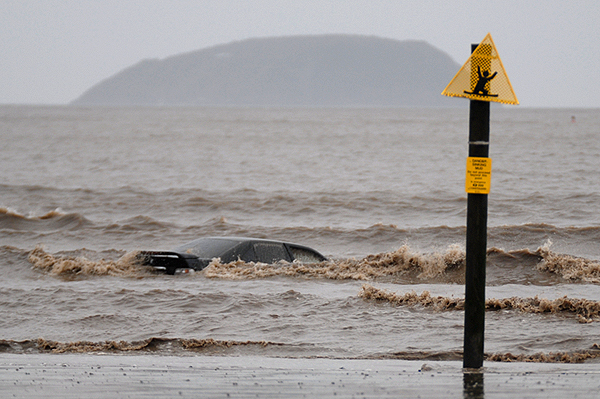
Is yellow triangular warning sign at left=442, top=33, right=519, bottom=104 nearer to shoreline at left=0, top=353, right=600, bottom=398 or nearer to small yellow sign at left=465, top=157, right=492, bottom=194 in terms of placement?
small yellow sign at left=465, top=157, right=492, bottom=194

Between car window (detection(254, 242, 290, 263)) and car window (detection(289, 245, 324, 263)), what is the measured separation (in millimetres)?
203

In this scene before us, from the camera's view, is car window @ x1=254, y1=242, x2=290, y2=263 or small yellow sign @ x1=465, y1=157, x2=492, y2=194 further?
car window @ x1=254, y1=242, x2=290, y2=263

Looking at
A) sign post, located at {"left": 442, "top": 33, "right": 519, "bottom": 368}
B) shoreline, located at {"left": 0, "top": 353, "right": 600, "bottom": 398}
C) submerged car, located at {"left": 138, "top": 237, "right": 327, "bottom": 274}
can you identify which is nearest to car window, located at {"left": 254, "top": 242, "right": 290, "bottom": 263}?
submerged car, located at {"left": 138, "top": 237, "right": 327, "bottom": 274}

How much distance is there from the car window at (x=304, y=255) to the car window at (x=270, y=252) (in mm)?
203

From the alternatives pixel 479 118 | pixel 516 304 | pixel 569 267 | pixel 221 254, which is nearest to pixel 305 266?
pixel 221 254

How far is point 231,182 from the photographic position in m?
33.1

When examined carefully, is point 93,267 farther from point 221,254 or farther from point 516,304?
point 516,304

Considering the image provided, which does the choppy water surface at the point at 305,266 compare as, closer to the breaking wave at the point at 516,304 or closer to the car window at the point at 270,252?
the breaking wave at the point at 516,304

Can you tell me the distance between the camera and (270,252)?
11766 mm

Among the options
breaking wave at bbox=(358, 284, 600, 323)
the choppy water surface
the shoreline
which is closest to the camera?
the shoreline

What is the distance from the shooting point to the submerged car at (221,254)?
36.7 ft

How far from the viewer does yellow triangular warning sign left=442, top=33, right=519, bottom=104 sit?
5098 millimetres

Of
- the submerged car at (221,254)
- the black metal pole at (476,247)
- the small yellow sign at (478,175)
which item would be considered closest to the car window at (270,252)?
the submerged car at (221,254)

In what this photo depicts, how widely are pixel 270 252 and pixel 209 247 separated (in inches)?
44.0
